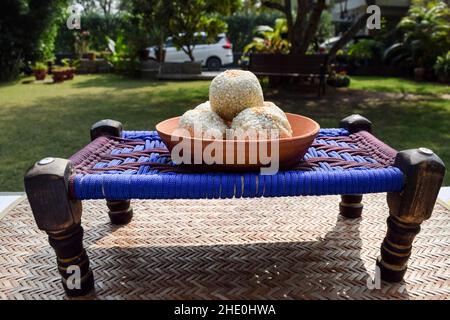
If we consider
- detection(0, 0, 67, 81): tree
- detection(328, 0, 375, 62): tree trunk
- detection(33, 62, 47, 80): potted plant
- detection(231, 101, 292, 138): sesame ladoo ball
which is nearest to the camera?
detection(231, 101, 292, 138): sesame ladoo ball

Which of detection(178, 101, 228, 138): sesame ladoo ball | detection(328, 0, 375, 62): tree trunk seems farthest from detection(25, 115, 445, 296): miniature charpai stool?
detection(328, 0, 375, 62): tree trunk

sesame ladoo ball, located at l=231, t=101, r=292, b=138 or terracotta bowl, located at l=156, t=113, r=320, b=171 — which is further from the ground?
sesame ladoo ball, located at l=231, t=101, r=292, b=138

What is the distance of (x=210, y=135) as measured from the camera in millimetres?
1545

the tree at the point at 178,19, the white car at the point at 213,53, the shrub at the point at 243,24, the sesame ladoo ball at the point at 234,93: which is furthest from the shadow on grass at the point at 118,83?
the shrub at the point at 243,24

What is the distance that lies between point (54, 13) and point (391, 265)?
39.4 ft

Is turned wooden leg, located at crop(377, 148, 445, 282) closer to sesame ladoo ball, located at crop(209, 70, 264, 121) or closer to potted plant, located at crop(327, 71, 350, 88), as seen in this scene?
sesame ladoo ball, located at crop(209, 70, 264, 121)

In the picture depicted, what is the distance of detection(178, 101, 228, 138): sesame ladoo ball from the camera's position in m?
1.55

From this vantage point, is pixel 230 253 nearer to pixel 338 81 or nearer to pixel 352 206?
pixel 352 206

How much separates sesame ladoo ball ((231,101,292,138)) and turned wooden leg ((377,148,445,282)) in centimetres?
49

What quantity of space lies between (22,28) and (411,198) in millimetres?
11751

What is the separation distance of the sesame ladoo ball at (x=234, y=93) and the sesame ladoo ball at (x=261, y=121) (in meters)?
0.06

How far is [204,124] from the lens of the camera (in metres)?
1.58

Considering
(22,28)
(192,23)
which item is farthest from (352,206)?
(22,28)
